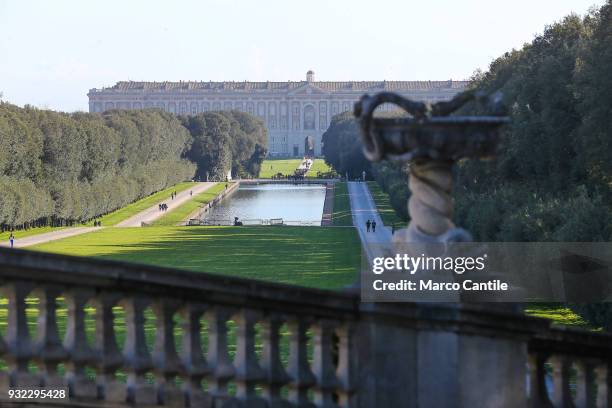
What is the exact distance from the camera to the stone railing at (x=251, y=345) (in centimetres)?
601

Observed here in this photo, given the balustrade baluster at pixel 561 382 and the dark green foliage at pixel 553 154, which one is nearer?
the balustrade baluster at pixel 561 382

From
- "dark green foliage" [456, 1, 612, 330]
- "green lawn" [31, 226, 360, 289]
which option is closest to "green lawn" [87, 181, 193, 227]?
"green lawn" [31, 226, 360, 289]

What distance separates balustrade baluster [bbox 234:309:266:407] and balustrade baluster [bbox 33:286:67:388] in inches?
37.9

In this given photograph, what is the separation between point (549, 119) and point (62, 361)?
35.5 metres

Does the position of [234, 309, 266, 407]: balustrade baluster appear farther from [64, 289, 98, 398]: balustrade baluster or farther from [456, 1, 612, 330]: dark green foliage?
[456, 1, 612, 330]: dark green foliage

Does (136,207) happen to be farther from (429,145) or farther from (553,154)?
(429,145)

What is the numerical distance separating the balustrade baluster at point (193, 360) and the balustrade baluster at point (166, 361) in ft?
0.16

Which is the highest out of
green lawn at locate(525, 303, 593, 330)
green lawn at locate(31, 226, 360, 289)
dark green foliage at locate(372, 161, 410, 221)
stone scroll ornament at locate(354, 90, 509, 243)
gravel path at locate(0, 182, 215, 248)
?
stone scroll ornament at locate(354, 90, 509, 243)

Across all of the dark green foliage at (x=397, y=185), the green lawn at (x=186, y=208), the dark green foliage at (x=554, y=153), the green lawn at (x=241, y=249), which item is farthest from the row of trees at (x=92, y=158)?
the dark green foliage at (x=554, y=153)

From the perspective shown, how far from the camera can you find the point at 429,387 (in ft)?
20.7

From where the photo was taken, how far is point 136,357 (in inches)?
242

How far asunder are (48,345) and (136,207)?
246 ft

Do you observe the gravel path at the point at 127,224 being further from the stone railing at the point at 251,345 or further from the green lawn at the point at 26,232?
the stone railing at the point at 251,345

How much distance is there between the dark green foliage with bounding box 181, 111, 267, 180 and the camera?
11625 cm
